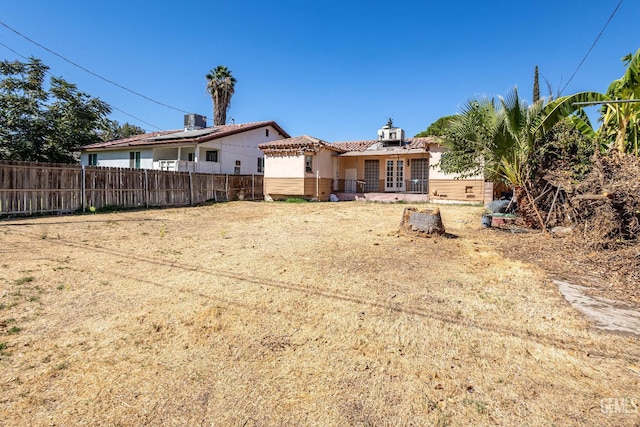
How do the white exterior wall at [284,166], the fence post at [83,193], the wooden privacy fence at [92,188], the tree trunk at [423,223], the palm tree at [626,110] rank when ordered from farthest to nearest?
1. the white exterior wall at [284,166]
2. the fence post at [83,193]
3. the wooden privacy fence at [92,188]
4. the tree trunk at [423,223]
5. the palm tree at [626,110]

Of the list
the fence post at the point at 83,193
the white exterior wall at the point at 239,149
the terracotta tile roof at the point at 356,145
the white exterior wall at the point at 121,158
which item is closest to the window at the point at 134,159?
the white exterior wall at the point at 121,158

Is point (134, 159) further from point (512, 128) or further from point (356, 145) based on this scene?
point (512, 128)

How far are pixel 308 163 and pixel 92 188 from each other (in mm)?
11971

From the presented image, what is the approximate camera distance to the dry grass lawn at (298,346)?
2330 mm

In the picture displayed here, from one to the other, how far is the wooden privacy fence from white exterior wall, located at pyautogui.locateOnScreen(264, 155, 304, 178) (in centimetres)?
325

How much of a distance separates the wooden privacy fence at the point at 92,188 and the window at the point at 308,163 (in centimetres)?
522

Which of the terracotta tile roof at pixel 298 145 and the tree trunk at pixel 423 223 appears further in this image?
the terracotta tile roof at pixel 298 145

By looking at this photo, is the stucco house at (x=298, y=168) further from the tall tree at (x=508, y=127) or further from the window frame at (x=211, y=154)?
the tall tree at (x=508, y=127)

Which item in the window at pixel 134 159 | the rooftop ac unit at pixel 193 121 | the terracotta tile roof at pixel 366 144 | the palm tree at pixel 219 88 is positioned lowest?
the window at pixel 134 159

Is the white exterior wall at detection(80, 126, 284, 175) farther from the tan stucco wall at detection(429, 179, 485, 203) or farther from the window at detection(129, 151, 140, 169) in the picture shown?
the tan stucco wall at detection(429, 179, 485, 203)

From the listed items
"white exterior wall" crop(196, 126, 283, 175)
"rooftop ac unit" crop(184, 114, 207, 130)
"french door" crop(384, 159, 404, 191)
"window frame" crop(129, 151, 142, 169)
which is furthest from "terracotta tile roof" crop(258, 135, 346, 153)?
"window frame" crop(129, 151, 142, 169)

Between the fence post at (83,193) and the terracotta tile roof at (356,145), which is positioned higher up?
the terracotta tile roof at (356,145)

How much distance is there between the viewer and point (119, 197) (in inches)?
593

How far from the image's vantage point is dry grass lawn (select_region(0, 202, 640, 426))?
2.33m
